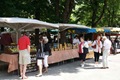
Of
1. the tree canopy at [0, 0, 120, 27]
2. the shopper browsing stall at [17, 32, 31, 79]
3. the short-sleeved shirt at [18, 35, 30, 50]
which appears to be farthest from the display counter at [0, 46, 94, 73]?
the tree canopy at [0, 0, 120, 27]

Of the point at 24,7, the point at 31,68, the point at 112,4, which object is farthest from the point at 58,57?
the point at 112,4

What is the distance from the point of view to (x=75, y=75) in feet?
36.2

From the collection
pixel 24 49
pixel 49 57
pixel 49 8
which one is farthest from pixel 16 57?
pixel 49 8

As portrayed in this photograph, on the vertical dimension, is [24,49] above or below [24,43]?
below

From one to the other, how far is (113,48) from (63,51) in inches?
349

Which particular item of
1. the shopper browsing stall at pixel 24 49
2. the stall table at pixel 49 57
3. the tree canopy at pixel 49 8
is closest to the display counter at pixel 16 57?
the stall table at pixel 49 57

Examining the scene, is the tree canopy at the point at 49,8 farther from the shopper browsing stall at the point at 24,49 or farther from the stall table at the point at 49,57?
the shopper browsing stall at the point at 24,49

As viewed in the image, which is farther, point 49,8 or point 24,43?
point 49,8

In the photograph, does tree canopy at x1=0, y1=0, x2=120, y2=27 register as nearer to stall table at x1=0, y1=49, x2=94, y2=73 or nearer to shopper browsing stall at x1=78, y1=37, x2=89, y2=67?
stall table at x1=0, y1=49, x2=94, y2=73

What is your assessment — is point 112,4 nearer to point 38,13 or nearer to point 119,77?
point 38,13

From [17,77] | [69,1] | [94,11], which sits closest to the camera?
[17,77]

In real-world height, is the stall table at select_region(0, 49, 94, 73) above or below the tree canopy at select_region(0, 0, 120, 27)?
below

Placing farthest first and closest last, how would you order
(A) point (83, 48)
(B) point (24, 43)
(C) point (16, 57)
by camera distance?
(A) point (83, 48)
(C) point (16, 57)
(B) point (24, 43)

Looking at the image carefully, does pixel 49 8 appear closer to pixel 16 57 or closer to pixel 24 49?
pixel 16 57
